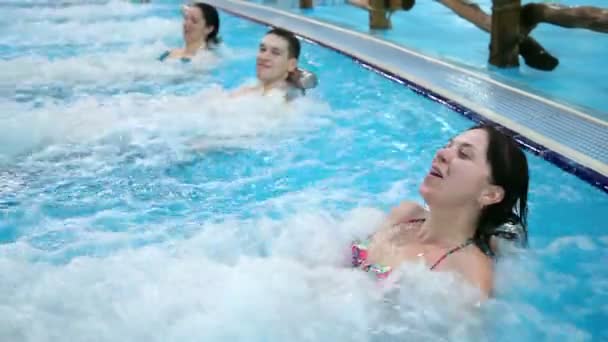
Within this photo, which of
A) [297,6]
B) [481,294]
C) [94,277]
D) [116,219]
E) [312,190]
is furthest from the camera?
[297,6]

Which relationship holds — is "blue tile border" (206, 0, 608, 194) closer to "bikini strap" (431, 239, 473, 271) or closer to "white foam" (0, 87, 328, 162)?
"white foam" (0, 87, 328, 162)

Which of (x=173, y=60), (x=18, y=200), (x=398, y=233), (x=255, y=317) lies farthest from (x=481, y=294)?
(x=173, y=60)

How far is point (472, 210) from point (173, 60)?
4.94 m

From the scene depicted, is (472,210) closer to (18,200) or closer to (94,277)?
(94,277)

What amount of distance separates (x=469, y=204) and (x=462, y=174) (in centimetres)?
12

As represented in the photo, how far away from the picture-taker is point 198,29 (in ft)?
22.4

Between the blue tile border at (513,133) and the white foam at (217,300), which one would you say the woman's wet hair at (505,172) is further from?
the blue tile border at (513,133)

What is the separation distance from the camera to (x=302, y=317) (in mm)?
2471

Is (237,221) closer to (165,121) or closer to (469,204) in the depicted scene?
(469,204)

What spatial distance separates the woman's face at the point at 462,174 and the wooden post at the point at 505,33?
3912 mm

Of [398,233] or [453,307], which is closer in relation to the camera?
[453,307]

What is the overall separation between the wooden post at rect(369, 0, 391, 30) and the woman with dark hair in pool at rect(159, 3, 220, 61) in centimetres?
265

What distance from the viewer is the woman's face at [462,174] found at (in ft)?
7.98

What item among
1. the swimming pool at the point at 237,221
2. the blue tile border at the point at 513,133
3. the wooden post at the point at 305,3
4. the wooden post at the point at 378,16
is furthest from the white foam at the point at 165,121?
the wooden post at the point at 305,3
